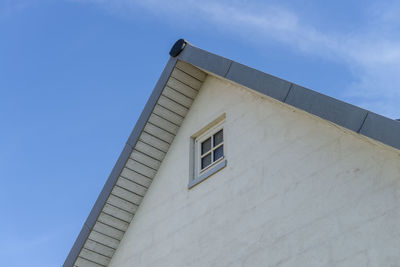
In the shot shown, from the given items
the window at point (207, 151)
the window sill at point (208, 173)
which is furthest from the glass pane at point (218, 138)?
the window sill at point (208, 173)

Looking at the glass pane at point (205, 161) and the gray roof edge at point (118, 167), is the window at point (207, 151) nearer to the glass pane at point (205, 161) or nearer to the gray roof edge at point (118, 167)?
the glass pane at point (205, 161)

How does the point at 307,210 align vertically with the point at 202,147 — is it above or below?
below

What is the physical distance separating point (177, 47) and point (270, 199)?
3.81m

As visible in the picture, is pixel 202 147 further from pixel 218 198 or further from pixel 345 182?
pixel 345 182

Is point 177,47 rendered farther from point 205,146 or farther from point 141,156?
point 141,156

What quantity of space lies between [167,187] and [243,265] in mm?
2847

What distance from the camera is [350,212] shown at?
727cm

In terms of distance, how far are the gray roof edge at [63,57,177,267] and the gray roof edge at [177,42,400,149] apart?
0.58 metres

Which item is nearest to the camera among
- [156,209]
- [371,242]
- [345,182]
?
[371,242]

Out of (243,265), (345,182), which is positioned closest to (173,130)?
(243,265)

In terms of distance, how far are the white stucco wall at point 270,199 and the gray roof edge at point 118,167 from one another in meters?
0.65

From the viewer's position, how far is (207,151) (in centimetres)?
1066

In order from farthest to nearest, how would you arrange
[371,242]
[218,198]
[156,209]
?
1. [156,209]
2. [218,198]
3. [371,242]

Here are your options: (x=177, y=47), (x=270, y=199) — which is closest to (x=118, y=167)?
(x=177, y=47)
